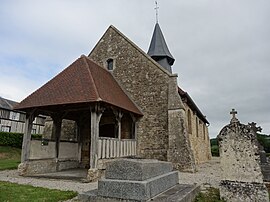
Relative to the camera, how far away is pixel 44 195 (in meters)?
4.70

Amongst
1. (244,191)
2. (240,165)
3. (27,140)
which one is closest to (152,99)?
(27,140)

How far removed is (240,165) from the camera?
445 cm

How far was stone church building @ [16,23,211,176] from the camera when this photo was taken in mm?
7816

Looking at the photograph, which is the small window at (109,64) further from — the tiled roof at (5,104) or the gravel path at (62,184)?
the tiled roof at (5,104)

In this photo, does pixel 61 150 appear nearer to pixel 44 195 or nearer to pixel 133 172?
pixel 44 195

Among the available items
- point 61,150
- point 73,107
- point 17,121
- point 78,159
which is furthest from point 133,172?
point 17,121

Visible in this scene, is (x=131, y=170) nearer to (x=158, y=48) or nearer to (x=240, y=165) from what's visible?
(x=240, y=165)

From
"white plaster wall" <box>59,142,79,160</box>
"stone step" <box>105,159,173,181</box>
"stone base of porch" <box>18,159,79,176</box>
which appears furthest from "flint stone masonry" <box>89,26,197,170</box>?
"stone step" <box>105,159,173,181</box>

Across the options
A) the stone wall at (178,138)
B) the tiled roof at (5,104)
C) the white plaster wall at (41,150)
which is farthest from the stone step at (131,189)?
the tiled roof at (5,104)

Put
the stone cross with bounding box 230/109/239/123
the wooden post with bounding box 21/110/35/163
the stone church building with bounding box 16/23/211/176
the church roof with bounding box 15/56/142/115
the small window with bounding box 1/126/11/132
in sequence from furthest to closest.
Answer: the small window with bounding box 1/126/11/132, the wooden post with bounding box 21/110/35/163, the stone church building with bounding box 16/23/211/176, the church roof with bounding box 15/56/142/115, the stone cross with bounding box 230/109/239/123

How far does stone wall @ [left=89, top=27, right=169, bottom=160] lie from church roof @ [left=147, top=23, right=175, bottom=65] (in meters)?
4.53

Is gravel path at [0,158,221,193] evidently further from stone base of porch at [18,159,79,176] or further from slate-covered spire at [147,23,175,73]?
slate-covered spire at [147,23,175,73]

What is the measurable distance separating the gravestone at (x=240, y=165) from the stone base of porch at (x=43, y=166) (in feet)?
22.3

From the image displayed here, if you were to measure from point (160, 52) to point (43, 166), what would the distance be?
1146cm
